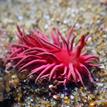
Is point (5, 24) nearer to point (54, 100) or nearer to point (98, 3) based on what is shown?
point (98, 3)

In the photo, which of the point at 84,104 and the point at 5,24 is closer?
the point at 84,104

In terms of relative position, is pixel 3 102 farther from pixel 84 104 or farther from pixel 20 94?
pixel 84 104

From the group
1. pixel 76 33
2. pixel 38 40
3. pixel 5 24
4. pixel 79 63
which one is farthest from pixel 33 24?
pixel 79 63

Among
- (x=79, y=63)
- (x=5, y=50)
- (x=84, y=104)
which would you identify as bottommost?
(x=84, y=104)

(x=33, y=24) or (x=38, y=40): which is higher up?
(x=33, y=24)

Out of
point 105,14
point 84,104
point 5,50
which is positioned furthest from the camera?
point 105,14

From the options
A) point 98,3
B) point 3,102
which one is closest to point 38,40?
point 3,102

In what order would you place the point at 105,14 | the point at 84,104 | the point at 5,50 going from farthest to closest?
the point at 105,14
the point at 5,50
the point at 84,104
